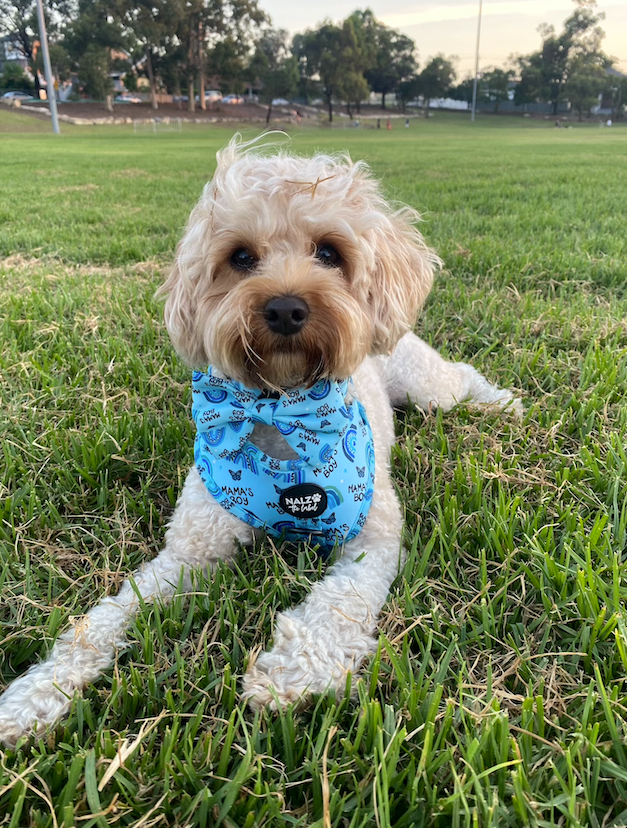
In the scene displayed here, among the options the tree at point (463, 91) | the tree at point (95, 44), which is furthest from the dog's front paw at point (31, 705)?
the tree at point (463, 91)

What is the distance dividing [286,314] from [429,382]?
168cm

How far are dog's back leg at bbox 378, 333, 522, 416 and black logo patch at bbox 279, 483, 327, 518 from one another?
4.80 feet

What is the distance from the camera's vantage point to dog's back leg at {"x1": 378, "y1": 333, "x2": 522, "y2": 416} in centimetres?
358

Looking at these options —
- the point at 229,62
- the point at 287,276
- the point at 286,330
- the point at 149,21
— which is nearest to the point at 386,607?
the point at 286,330

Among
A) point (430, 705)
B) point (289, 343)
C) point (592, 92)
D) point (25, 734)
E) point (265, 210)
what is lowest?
point (25, 734)

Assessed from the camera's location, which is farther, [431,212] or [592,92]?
[592,92]

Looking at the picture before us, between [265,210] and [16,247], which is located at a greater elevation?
[265,210]

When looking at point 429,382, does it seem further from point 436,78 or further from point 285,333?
point 436,78

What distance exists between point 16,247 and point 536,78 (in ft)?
321

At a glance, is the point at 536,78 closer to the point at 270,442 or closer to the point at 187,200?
the point at 187,200

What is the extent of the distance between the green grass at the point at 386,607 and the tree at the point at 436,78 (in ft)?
326

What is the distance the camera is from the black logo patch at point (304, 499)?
2258 mm

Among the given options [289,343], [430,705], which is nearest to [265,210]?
[289,343]

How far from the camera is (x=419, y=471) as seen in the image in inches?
115
